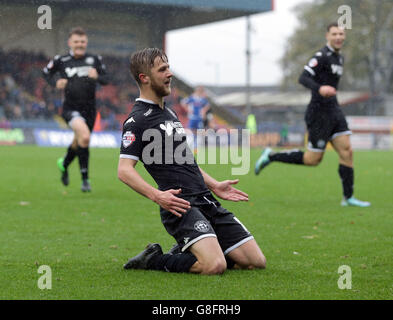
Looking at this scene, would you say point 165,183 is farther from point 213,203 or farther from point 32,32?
point 32,32

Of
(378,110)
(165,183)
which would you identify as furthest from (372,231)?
(378,110)

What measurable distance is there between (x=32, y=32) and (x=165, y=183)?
35.1 m

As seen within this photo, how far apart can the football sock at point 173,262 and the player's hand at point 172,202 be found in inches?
15.8

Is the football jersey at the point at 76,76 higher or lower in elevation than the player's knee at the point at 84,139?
higher

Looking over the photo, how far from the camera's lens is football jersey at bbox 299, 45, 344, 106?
9078 millimetres

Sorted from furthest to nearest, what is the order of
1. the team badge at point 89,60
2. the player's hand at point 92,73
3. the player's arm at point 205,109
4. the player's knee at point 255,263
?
the player's arm at point 205,109
the team badge at point 89,60
the player's hand at point 92,73
the player's knee at point 255,263

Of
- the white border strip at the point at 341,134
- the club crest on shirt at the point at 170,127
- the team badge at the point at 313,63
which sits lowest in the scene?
the white border strip at the point at 341,134

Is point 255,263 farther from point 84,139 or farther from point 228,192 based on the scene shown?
point 84,139

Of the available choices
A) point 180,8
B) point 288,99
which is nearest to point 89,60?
point 180,8

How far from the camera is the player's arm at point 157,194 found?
4688 millimetres

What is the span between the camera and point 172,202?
15.4 ft

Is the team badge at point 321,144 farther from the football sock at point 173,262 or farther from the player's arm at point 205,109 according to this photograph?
the player's arm at point 205,109

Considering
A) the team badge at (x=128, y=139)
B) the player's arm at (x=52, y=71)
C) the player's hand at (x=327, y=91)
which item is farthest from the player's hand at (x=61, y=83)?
the team badge at (x=128, y=139)

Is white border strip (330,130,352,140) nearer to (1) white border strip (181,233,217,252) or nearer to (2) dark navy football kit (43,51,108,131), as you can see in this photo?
(2) dark navy football kit (43,51,108,131)
